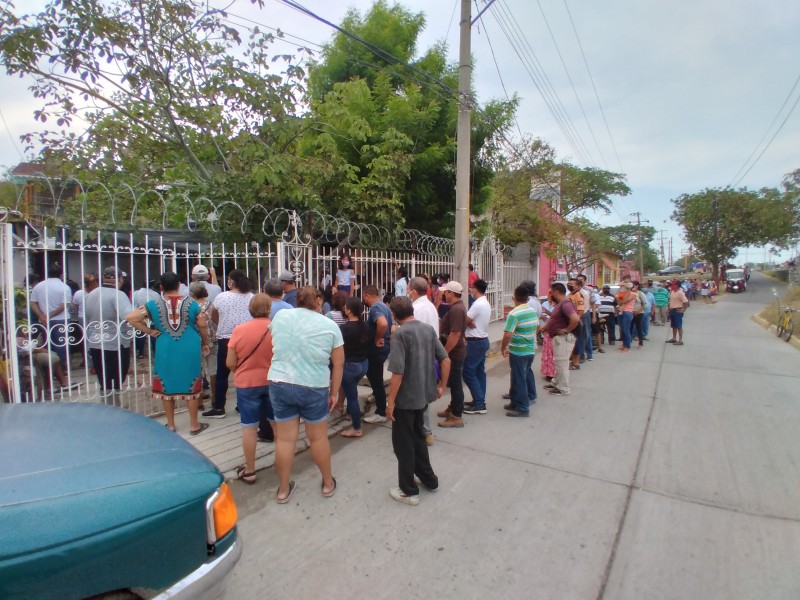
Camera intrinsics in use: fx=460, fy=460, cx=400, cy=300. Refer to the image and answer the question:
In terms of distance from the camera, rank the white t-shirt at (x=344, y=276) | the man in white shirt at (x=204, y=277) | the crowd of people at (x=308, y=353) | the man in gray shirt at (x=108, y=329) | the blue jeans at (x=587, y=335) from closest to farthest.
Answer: the crowd of people at (x=308, y=353) → the man in gray shirt at (x=108, y=329) → the man in white shirt at (x=204, y=277) → the white t-shirt at (x=344, y=276) → the blue jeans at (x=587, y=335)

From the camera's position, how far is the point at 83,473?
1.68m

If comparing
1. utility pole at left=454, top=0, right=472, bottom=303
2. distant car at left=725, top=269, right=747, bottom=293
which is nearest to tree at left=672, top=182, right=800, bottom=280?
distant car at left=725, top=269, right=747, bottom=293

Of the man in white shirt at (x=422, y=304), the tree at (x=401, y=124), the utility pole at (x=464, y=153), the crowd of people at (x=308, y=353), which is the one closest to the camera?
the crowd of people at (x=308, y=353)

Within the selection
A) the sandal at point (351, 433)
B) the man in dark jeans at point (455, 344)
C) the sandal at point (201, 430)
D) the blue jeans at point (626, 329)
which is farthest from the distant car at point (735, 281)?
the sandal at point (201, 430)

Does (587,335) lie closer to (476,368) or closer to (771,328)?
(476,368)

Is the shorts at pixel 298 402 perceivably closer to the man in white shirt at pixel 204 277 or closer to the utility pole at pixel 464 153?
the man in white shirt at pixel 204 277

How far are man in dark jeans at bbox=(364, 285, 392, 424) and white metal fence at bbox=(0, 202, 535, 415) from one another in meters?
1.76

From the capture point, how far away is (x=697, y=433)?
496 centimetres

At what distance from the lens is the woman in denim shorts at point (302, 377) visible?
329 cm

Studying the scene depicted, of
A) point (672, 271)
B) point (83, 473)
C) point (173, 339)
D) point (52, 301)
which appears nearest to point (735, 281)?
point (672, 271)

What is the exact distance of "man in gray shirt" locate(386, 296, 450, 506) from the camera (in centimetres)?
342

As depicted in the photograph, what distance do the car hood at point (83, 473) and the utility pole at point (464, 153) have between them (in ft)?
19.3

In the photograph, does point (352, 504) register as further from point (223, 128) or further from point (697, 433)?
point (223, 128)

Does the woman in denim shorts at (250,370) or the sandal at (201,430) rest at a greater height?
the woman in denim shorts at (250,370)
